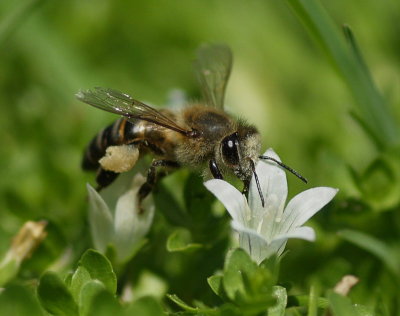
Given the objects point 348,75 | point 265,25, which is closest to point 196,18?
point 265,25

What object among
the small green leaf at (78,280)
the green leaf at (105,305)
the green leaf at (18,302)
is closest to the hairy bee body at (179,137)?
the small green leaf at (78,280)

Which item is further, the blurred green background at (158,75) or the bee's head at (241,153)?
the blurred green background at (158,75)

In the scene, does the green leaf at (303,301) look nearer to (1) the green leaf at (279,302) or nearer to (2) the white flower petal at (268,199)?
(1) the green leaf at (279,302)

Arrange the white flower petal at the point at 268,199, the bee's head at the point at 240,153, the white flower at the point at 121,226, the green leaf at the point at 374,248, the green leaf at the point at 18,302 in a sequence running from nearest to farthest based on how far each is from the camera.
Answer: the green leaf at the point at 18,302
the white flower petal at the point at 268,199
the bee's head at the point at 240,153
the white flower at the point at 121,226
the green leaf at the point at 374,248

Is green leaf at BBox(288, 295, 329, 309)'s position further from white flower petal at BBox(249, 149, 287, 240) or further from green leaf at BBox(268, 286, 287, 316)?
white flower petal at BBox(249, 149, 287, 240)

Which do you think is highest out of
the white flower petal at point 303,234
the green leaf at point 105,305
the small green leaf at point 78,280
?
the white flower petal at point 303,234

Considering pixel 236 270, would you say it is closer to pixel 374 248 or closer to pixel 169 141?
pixel 169 141

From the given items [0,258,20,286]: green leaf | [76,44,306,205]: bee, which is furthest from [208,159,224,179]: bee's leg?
[0,258,20,286]: green leaf

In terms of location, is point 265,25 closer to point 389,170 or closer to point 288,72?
point 288,72
